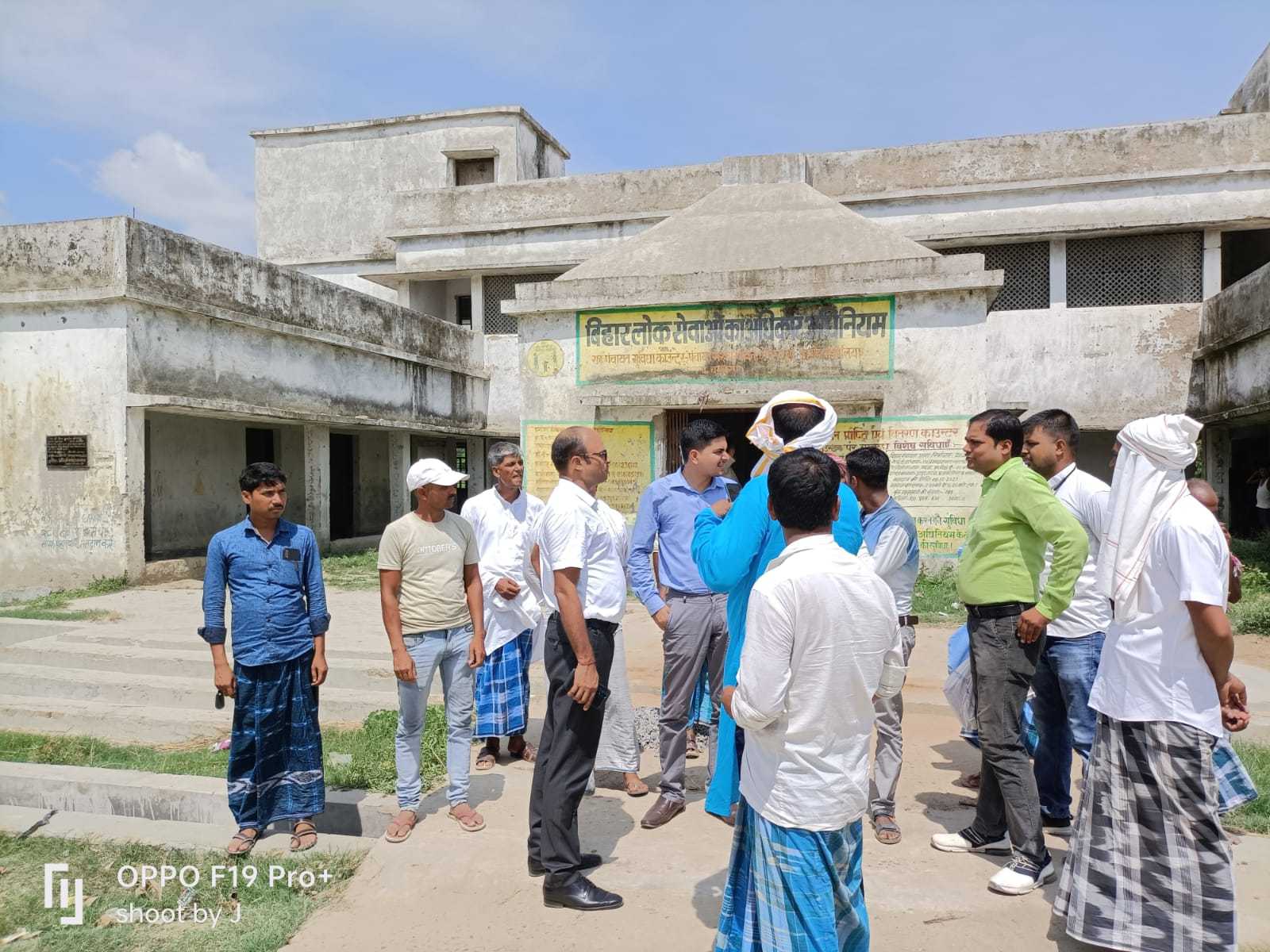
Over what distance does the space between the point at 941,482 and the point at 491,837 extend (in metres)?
7.47

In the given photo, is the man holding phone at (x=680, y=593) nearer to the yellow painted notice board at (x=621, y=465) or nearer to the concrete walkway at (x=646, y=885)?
the concrete walkway at (x=646, y=885)

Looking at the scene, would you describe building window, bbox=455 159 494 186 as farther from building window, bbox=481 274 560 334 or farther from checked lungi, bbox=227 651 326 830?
checked lungi, bbox=227 651 326 830

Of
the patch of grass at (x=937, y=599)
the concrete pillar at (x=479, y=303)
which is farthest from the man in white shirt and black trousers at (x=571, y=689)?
the concrete pillar at (x=479, y=303)

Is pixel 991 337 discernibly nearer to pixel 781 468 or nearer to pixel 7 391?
pixel 781 468

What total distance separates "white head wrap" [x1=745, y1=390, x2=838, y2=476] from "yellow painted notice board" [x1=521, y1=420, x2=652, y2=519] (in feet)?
25.3

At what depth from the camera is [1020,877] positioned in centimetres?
312

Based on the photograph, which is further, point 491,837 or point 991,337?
point 991,337

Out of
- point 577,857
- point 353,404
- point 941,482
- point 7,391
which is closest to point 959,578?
point 577,857

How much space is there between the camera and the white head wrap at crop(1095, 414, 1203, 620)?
8.86ft

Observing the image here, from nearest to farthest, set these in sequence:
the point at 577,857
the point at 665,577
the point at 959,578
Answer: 1. the point at 577,857
2. the point at 959,578
3. the point at 665,577

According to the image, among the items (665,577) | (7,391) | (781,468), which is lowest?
(665,577)

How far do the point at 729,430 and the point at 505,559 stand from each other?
4247mm

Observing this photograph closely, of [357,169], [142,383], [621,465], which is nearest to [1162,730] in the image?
[621,465]

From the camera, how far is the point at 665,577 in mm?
4160
